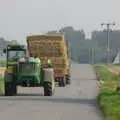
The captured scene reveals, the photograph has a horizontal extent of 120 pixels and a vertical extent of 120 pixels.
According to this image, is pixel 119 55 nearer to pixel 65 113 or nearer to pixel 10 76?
pixel 10 76

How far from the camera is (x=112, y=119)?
65.6 ft

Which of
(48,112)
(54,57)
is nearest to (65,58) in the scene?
(54,57)

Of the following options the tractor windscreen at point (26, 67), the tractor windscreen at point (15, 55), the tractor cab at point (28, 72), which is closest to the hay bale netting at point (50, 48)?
the tractor windscreen at point (15, 55)

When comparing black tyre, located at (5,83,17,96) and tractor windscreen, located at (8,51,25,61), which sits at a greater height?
tractor windscreen, located at (8,51,25,61)

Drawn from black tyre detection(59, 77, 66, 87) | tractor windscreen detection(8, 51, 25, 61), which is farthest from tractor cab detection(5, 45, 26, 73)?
black tyre detection(59, 77, 66, 87)

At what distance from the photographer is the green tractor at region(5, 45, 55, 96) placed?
37.3 metres

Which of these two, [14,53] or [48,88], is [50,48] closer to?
[14,53]

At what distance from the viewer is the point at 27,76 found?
1483 inches

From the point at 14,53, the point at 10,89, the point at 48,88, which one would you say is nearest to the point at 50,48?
the point at 14,53

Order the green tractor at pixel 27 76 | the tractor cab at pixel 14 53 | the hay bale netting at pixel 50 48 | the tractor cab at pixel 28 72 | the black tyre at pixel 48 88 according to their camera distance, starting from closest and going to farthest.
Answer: the black tyre at pixel 48 88 → the green tractor at pixel 27 76 → the tractor cab at pixel 28 72 → the tractor cab at pixel 14 53 → the hay bale netting at pixel 50 48

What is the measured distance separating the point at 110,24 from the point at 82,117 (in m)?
118

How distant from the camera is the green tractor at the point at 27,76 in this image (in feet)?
122

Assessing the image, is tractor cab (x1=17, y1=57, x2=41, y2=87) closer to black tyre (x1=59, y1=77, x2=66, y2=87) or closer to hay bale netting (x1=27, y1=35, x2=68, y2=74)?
hay bale netting (x1=27, y1=35, x2=68, y2=74)

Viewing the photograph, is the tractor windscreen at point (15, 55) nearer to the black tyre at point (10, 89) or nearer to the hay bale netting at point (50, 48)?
the black tyre at point (10, 89)
